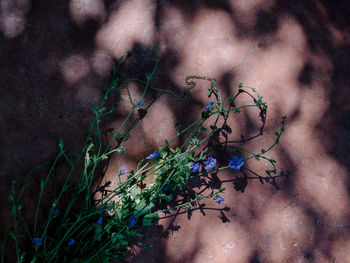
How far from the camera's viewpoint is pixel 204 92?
7.33ft

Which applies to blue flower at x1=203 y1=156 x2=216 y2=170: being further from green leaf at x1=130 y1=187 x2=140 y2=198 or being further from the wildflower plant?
green leaf at x1=130 y1=187 x2=140 y2=198

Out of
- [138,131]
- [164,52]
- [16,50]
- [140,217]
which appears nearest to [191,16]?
[164,52]

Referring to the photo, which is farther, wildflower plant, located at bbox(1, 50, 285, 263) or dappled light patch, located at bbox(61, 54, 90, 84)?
dappled light patch, located at bbox(61, 54, 90, 84)

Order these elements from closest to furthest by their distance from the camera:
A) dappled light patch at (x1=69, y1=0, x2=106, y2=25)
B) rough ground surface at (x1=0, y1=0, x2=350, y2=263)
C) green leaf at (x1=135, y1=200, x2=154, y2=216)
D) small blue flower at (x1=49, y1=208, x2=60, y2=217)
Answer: small blue flower at (x1=49, y1=208, x2=60, y2=217)
green leaf at (x1=135, y1=200, x2=154, y2=216)
rough ground surface at (x1=0, y1=0, x2=350, y2=263)
dappled light patch at (x1=69, y1=0, x2=106, y2=25)

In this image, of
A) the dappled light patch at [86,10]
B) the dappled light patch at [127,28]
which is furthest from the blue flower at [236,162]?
the dappled light patch at [86,10]

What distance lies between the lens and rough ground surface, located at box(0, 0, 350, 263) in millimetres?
2080

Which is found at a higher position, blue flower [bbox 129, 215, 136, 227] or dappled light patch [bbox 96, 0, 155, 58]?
dappled light patch [bbox 96, 0, 155, 58]

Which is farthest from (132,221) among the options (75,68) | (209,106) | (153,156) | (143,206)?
(75,68)

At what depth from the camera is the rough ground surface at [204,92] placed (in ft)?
6.82

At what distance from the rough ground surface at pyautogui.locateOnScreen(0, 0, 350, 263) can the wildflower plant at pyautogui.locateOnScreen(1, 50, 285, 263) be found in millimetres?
94

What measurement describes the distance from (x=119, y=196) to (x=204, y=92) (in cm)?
93

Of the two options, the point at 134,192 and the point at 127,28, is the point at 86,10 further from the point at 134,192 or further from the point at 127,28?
the point at 134,192

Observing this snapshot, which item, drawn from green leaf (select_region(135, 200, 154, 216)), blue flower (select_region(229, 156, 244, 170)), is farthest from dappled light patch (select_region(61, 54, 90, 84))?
blue flower (select_region(229, 156, 244, 170))

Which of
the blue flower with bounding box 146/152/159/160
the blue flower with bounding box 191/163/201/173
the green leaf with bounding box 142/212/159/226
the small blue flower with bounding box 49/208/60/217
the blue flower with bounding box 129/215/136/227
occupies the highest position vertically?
the blue flower with bounding box 146/152/159/160
